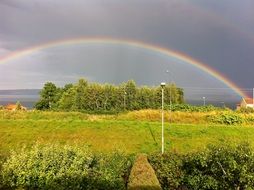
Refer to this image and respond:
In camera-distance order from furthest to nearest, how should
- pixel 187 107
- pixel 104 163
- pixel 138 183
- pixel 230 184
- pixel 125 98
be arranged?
pixel 125 98, pixel 187 107, pixel 104 163, pixel 230 184, pixel 138 183

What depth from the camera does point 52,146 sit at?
25797mm

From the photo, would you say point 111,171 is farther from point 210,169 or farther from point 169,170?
point 210,169

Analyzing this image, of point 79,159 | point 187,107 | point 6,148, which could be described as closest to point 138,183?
point 79,159

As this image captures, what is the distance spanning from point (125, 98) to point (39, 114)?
160ft

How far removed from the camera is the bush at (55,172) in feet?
78.5

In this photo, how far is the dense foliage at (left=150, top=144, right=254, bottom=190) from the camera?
24062 millimetres

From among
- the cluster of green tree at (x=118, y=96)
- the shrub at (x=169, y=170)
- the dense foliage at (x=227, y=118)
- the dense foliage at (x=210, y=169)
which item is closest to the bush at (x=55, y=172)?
the shrub at (x=169, y=170)

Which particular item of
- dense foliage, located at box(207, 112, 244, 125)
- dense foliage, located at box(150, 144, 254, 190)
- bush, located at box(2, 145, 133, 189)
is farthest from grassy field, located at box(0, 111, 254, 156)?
bush, located at box(2, 145, 133, 189)

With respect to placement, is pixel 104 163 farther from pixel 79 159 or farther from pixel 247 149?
pixel 247 149

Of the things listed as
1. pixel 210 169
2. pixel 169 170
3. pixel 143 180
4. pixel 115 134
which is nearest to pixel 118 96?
pixel 115 134

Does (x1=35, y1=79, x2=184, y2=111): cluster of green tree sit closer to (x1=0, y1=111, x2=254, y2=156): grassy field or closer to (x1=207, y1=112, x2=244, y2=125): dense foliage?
(x1=207, y1=112, x2=244, y2=125): dense foliage

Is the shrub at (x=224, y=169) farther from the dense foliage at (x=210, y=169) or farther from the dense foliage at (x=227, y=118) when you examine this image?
the dense foliage at (x=227, y=118)

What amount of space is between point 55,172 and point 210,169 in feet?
32.1

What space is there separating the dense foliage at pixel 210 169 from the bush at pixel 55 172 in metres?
3.82
